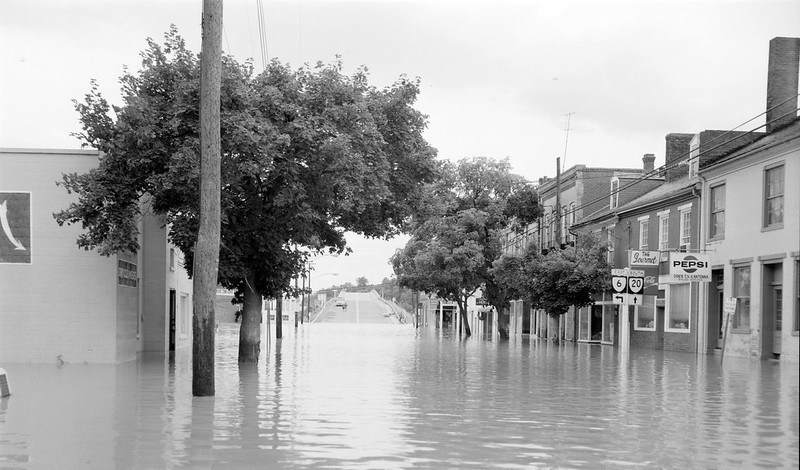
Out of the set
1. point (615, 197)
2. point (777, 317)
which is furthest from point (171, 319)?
point (615, 197)

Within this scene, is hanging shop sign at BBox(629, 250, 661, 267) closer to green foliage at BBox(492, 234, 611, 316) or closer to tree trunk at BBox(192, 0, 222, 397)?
green foliage at BBox(492, 234, 611, 316)

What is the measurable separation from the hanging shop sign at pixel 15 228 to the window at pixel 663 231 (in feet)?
82.3

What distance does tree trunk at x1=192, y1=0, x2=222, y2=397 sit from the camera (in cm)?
1530

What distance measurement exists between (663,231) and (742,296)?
26.4 feet

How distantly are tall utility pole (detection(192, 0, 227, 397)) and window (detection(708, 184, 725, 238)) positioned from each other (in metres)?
22.5

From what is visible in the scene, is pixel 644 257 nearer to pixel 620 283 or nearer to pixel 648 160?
pixel 620 283

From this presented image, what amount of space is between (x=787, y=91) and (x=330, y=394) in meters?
23.5

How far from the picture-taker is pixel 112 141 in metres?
21.5

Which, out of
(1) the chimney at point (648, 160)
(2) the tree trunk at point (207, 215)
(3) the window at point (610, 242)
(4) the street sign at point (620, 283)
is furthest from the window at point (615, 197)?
(2) the tree trunk at point (207, 215)

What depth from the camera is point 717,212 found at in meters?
33.2

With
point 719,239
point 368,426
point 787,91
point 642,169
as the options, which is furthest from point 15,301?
point 642,169

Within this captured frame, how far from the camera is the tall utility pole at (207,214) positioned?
15297mm

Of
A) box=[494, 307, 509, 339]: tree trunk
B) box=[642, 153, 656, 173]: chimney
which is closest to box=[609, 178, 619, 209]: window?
box=[642, 153, 656, 173]: chimney

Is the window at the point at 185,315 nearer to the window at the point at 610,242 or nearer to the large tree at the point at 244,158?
the large tree at the point at 244,158
